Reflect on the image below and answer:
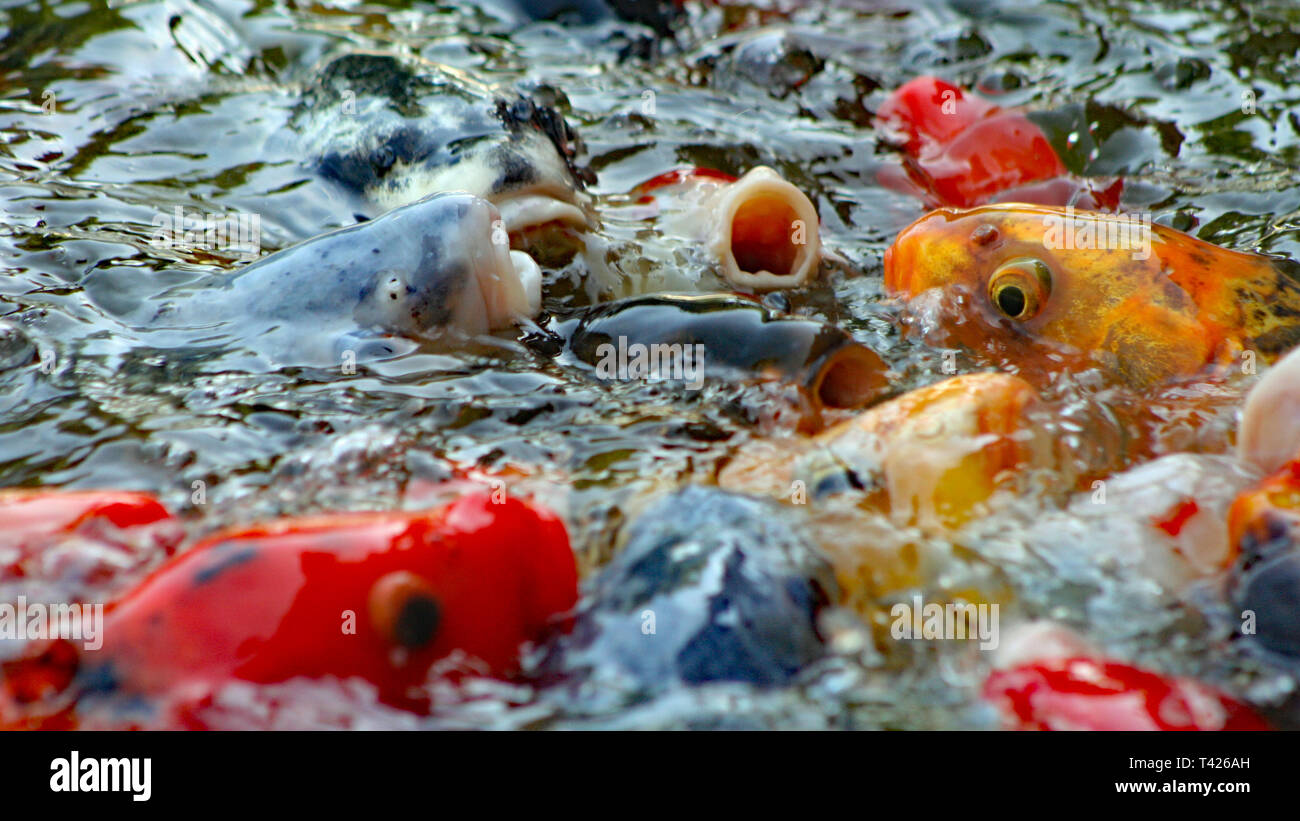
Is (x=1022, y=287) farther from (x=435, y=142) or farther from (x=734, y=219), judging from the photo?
(x=435, y=142)

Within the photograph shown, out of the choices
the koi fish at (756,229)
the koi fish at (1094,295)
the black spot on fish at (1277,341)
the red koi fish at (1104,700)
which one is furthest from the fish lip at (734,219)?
the red koi fish at (1104,700)

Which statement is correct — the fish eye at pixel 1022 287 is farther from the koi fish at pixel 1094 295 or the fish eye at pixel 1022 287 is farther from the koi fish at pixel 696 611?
the koi fish at pixel 696 611

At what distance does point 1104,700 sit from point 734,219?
208cm

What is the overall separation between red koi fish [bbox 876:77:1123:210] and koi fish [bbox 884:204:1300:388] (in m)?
1.04

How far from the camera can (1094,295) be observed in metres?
2.91

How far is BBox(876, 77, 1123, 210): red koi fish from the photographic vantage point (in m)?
4.07

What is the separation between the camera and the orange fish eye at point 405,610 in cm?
183

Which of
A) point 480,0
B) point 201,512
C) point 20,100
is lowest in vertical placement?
point 201,512

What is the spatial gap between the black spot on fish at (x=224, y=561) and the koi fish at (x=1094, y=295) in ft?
6.47

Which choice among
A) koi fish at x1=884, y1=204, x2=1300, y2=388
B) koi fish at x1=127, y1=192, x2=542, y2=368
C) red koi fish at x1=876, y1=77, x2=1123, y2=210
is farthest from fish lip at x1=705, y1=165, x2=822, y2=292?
red koi fish at x1=876, y1=77, x2=1123, y2=210

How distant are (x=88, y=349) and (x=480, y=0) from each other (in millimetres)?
3485

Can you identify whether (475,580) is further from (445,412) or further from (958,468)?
(958,468)
